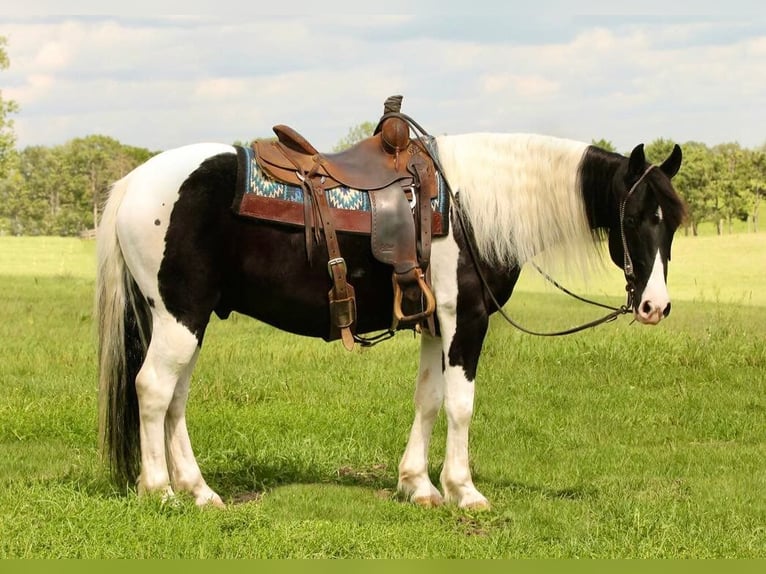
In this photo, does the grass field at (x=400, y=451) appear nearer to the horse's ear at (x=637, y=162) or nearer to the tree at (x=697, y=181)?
the horse's ear at (x=637, y=162)

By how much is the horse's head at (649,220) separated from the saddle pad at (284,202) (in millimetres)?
1036

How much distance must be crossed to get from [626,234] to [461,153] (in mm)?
1070

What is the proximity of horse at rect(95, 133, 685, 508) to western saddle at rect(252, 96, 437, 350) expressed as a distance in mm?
104

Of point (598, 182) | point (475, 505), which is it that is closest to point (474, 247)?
point (598, 182)

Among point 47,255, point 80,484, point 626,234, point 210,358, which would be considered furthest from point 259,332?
point 47,255

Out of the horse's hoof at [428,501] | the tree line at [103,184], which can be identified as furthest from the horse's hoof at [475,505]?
the tree line at [103,184]

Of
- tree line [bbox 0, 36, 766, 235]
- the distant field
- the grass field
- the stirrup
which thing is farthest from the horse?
tree line [bbox 0, 36, 766, 235]

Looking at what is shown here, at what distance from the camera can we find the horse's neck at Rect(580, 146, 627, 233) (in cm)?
489

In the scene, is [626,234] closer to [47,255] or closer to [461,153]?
[461,153]

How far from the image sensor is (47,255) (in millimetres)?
31156

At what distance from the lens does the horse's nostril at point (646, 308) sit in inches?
184

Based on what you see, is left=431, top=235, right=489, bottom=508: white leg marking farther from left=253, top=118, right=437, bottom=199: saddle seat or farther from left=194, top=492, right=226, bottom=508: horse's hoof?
left=194, top=492, right=226, bottom=508: horse's hoof

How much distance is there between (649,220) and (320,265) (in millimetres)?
1815

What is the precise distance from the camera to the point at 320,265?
15.7ft
